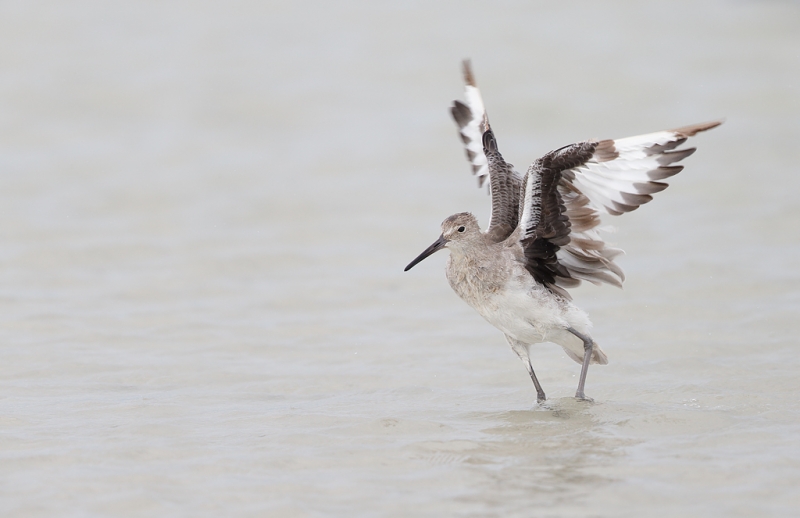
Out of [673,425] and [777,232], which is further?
[777,232]

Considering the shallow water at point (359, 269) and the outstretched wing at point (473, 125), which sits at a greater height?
the outstretched wing at point (473, 125)

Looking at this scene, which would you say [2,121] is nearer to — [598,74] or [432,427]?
[598,74]

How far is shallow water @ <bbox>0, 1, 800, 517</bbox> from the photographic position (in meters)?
6.69

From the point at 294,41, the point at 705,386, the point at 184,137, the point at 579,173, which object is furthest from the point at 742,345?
the point at 294,41

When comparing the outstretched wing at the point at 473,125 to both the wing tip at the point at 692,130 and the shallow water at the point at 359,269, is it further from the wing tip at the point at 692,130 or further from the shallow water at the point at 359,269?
the wing tip at the point at 692,130

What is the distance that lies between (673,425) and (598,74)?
42.3 feet

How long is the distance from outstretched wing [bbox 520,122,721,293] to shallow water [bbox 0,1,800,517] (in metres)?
1.10

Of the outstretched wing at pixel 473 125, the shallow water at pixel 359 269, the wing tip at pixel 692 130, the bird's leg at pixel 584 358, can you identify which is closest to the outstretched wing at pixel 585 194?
the wing tip at pixel 692 130

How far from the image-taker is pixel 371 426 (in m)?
7.64

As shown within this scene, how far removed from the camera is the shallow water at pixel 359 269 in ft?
22.0

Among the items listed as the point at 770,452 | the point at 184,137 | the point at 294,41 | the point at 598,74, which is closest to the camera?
the point at 770,452

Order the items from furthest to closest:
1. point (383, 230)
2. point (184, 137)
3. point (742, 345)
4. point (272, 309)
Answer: point (184, 137) < point (383, 230) < point (272, 309) < point (742, 345)

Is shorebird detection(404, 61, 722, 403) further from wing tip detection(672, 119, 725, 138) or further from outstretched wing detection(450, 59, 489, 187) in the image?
outstretched wing detection(450, 59, 489, 187)

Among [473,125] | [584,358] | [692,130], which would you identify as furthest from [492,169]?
[692,130]
